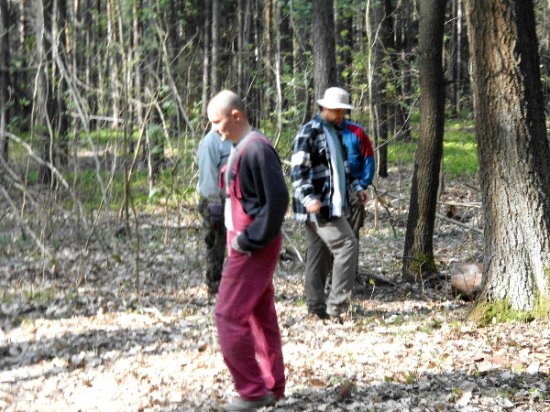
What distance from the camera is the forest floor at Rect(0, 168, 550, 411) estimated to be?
546cm

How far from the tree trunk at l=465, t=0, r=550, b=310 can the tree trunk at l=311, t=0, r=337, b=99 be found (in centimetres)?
284

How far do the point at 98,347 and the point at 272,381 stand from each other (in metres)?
2.76

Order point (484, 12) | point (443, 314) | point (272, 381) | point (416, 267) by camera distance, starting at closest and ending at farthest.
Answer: point (272, 381) → point (484, 12) → point (443, 314) → point (416, 267)

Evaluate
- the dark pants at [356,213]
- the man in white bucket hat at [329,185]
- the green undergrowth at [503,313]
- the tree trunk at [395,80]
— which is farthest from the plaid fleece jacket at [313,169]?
the tree trunk at [395,80]

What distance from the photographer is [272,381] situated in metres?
5.10

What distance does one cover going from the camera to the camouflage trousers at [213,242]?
8797 mm

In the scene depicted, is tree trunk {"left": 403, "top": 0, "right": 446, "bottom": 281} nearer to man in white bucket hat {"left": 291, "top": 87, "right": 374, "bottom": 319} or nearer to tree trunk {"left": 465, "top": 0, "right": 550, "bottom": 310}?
man in white bucket hat {"left": 291, "top": 87, "right": 374, "bottom": 319}

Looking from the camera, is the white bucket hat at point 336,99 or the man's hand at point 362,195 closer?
the white bucket hat at point 336,99

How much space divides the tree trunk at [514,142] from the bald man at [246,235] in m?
2.86

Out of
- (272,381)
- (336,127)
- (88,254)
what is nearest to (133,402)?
(272,381)

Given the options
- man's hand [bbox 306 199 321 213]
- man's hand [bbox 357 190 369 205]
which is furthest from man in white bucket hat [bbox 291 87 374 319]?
man's hand [bbox 357 190 369 205]

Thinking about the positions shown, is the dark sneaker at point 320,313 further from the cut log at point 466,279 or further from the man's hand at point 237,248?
the man's hand at point 237,248

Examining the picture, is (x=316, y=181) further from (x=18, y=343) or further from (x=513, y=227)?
(x=18, y=343)

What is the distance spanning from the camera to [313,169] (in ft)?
24.3
